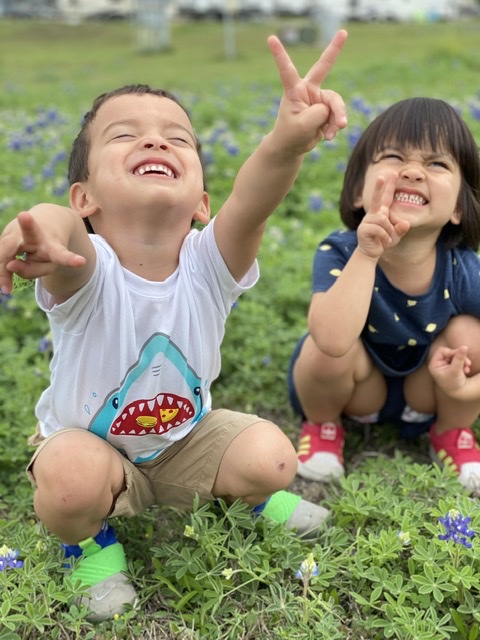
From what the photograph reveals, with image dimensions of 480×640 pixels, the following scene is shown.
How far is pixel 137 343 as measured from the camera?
199 centimetres

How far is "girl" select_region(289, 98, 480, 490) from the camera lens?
229 centimetres

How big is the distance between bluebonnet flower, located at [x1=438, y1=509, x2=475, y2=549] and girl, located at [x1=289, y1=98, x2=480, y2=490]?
1.77 ft

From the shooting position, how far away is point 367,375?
2670 mm

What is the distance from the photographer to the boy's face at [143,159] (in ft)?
6.20

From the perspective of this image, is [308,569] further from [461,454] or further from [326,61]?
[326,61]

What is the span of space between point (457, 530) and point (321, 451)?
0.80 m

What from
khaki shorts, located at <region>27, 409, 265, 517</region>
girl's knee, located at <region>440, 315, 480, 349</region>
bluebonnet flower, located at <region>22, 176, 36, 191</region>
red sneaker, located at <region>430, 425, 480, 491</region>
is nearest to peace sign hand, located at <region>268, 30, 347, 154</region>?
khaki shorts, located at <region>27, 409, 265, 517</region>

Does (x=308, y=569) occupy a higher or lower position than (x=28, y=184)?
lower

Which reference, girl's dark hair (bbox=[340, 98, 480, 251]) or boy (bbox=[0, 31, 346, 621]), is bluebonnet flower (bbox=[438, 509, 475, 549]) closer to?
boy (bbox=[0, 31, 346, 621])

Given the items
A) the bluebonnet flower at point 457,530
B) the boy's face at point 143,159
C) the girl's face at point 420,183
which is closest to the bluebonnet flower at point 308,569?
the bluebonnet flower at point 457,530

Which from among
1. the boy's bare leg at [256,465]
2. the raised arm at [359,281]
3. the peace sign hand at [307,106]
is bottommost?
the boy's bare leg at [256,465]

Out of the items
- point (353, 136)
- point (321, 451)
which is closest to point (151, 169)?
point (321, 451)

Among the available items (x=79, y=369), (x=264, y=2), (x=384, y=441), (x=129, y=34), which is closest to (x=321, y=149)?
(x=384, y=441)

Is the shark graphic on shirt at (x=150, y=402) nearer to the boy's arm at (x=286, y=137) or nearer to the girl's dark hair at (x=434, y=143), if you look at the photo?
the boy's arm at (x=286, y=137)
